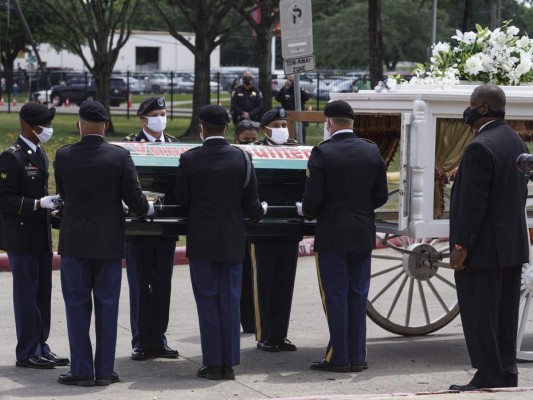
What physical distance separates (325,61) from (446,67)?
75251 mm

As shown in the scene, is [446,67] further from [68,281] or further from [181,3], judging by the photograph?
[181,3]

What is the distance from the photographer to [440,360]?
27.7 ft

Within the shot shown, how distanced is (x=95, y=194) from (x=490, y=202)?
2436mm

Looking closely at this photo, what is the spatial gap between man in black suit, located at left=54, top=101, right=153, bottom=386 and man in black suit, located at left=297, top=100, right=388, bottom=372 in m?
1.18

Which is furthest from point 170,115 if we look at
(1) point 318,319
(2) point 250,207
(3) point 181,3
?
(2) point 250,207

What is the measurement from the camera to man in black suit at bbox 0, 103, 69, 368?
7.69 meters

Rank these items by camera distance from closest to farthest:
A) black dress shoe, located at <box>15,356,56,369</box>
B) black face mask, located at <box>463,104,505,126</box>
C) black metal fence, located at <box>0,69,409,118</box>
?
1. black face mask, located at <box>463,104,505,126</box>
2. black dress shoe, located at <box>15,356,56,369</box>
3. black metal fence, located at <box>0,69,409,118</box>

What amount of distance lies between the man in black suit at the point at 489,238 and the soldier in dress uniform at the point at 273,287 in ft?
6.13

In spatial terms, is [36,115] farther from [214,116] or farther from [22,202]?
[214,116]

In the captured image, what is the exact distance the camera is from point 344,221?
7793 millimetres

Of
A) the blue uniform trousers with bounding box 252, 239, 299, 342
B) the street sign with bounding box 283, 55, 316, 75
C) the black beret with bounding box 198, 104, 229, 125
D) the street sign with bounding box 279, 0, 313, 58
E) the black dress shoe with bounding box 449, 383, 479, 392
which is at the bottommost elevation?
the black dress shoe with bounding box 449, 383, 479, 392

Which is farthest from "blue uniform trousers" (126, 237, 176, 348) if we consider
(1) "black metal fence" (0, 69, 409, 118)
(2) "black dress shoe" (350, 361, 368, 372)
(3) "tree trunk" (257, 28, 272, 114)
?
(1) "black metal fence" (0, 69, 409, 118)

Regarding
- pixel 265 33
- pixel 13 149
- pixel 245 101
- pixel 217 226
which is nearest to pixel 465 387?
pixel 217 226

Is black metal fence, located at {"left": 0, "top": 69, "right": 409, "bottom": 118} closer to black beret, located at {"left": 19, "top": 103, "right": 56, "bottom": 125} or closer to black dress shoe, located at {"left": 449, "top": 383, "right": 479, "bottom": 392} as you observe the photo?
black beret, located at {"left": 19, "top": 103, "right": 56, "bottom": 125}
